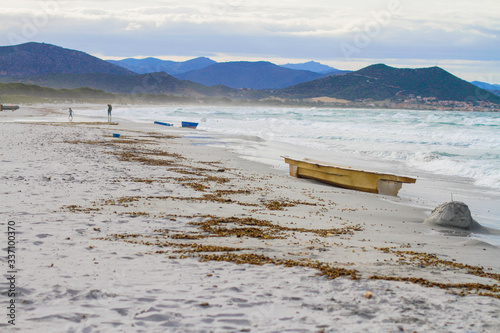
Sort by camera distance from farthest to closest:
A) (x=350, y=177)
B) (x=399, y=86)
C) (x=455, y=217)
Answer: (x=399, y=86)
(x=350, y=177)
(x=455, y=217)

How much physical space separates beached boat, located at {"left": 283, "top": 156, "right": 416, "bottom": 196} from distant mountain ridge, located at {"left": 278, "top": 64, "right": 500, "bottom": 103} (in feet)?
348

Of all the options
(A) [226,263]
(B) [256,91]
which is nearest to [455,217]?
(A) [226,263]

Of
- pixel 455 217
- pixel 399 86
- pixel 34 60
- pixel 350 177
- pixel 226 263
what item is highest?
pixel 34 60

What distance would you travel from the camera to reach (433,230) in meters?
7.09

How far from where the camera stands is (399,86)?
4815 inches

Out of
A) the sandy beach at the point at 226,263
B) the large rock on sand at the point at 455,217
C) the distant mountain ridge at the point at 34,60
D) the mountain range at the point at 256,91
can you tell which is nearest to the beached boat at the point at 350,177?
the sandy beach at the point at 226,263

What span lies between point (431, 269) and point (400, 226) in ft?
8.00

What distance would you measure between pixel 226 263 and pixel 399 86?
417 feet

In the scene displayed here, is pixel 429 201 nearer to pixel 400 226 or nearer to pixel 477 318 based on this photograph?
pixel 400 226

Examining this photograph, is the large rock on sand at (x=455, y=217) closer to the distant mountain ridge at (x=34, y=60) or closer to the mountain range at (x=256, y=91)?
the mountain range at (x=256, y=91)

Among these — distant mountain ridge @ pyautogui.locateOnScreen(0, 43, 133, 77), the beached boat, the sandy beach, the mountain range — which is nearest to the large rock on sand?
the sandy beach

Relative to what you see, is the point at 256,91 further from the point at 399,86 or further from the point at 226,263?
the point at 226,263

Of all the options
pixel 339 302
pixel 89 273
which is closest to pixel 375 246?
pixel 339 302

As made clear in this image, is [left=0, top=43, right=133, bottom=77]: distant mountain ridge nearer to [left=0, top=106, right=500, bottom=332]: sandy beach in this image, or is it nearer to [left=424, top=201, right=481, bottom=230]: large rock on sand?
[left=0, top=106, right=500, bottom=332]: sandy beach
